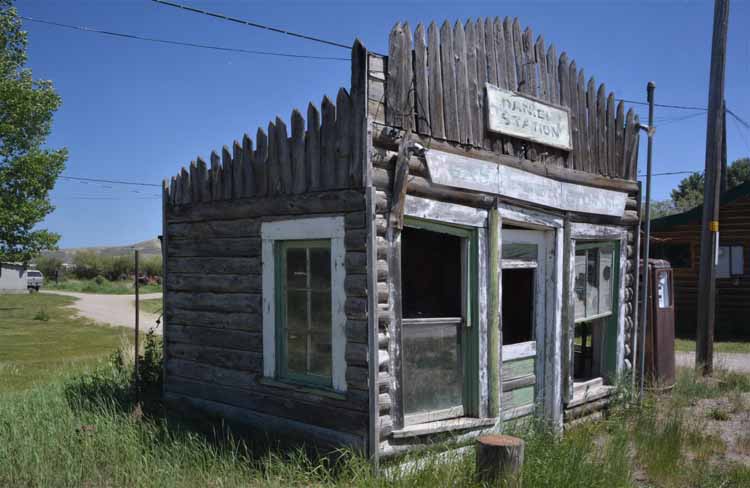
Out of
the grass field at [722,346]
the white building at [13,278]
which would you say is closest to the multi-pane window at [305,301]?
the grass field at [722,346]

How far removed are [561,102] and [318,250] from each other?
360 cm

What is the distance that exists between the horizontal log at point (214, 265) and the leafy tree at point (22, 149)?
56.1 ft

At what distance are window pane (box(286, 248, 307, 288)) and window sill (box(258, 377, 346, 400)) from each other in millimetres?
904

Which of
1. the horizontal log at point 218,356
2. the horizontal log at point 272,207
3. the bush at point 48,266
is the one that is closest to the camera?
the horizontal log at point 272,207

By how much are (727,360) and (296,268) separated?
424 inches

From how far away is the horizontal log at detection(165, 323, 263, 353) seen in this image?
6309 mm

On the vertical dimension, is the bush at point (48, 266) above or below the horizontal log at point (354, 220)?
below

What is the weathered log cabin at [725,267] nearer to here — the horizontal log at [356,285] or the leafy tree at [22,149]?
the horizontal log at [356,285]

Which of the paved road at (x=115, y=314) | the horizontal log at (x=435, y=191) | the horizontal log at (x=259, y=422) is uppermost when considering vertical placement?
the horizontal log at (x=435, y=191)

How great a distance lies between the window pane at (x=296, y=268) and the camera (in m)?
5.91

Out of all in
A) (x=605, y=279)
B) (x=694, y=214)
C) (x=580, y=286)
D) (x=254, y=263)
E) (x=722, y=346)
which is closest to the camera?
(x=254, y=263)

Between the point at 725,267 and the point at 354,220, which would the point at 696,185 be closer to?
the point at 725,267

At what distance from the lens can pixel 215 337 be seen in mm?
6812

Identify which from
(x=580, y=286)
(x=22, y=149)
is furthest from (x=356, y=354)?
(x=22, y=149)
